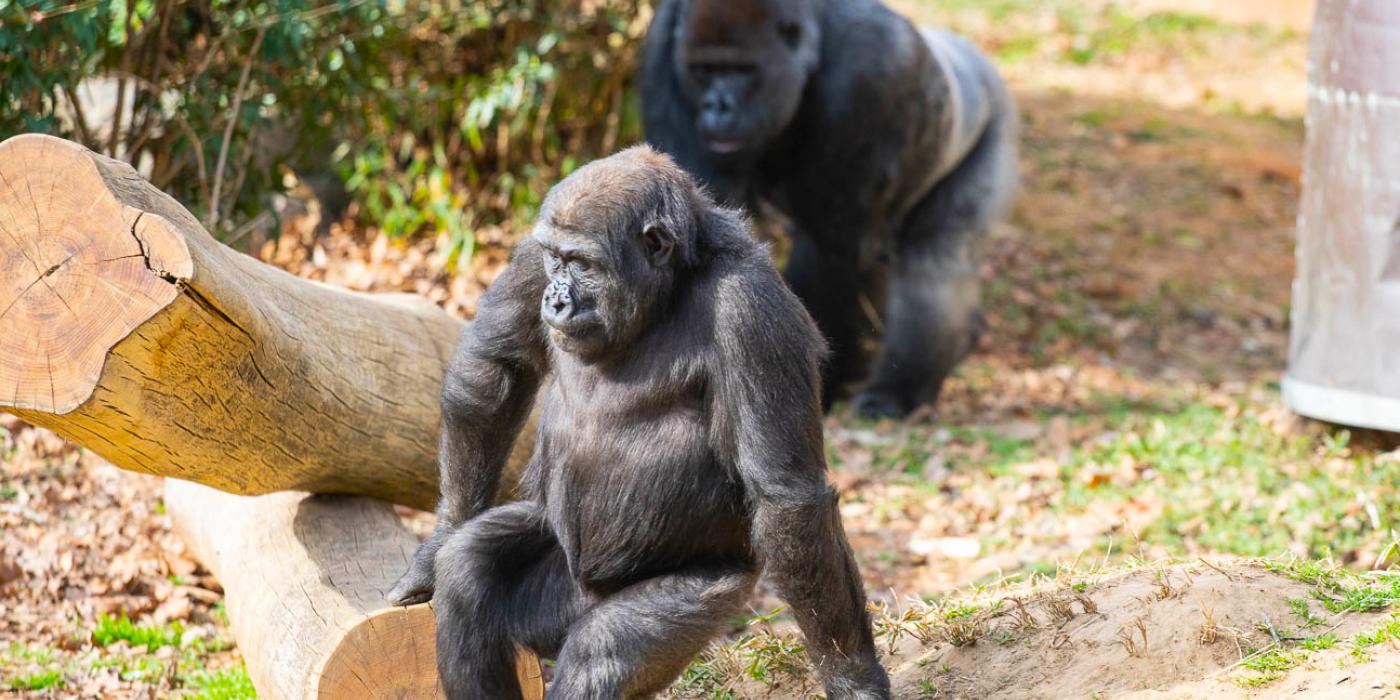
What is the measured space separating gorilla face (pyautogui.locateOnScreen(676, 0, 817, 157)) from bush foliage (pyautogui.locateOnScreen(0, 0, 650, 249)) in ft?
3.24

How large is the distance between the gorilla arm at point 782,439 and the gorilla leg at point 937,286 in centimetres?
408

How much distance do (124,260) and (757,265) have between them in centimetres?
142

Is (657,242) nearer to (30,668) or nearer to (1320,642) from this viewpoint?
(1320,642)

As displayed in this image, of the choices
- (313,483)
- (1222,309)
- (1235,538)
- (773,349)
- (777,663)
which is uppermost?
(773,349)

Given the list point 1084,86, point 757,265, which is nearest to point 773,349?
point 757,265

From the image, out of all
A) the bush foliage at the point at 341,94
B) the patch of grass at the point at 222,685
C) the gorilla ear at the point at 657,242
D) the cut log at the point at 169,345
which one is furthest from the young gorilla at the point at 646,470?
the bush foliage at the point at 341,94

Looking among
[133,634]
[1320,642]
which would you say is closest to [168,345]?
[133,634]

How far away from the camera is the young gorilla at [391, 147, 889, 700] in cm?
312

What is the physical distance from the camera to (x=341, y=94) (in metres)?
6.06

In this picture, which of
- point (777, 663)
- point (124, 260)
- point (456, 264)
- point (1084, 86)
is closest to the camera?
point (124, 260)

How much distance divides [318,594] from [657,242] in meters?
1.32

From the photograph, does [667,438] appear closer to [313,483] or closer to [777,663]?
[777,663]

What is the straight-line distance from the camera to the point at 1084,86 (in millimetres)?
12500

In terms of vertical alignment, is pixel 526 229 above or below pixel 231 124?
below
